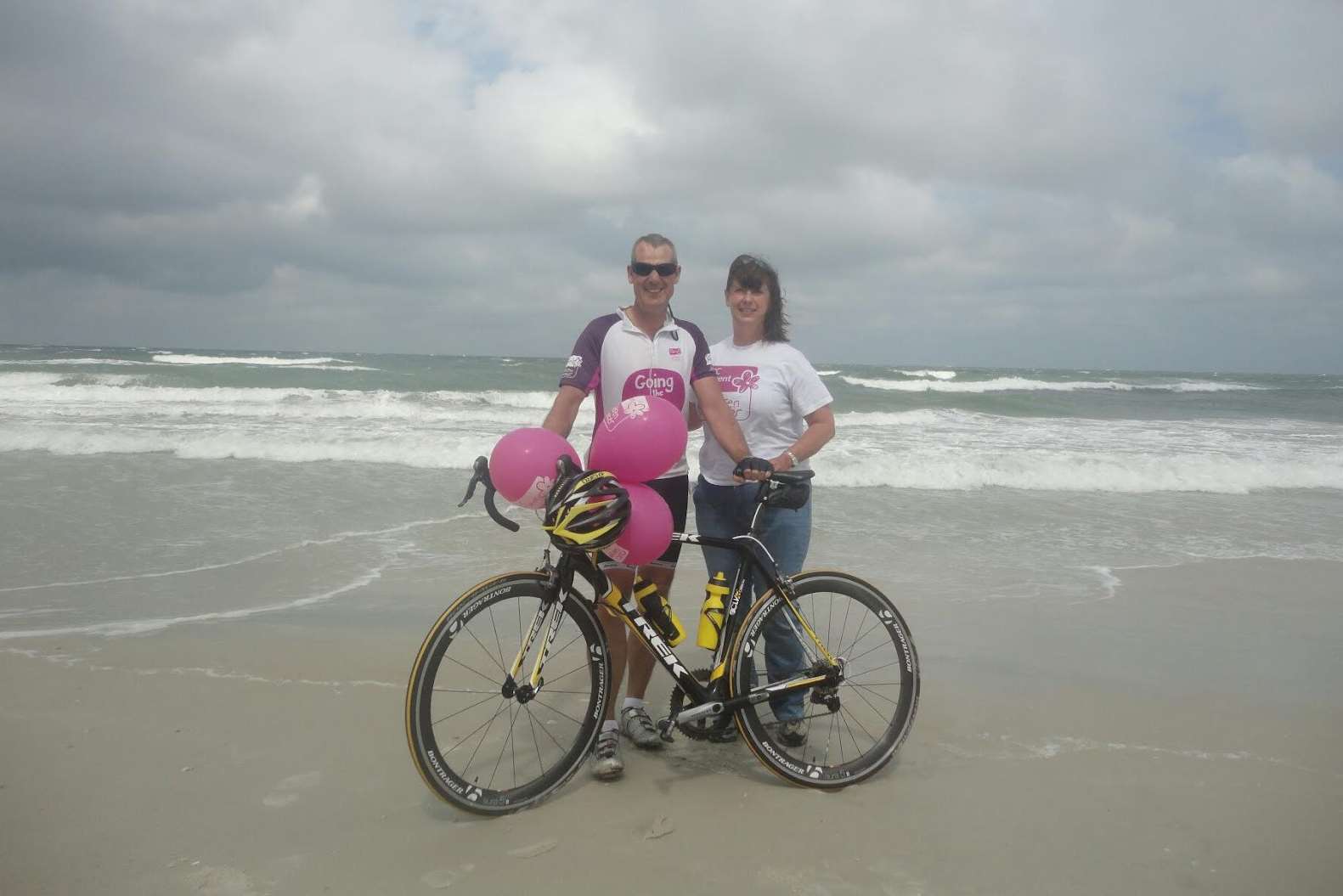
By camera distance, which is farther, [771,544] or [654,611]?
[771,544]

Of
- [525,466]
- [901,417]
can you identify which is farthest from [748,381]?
[901,417]

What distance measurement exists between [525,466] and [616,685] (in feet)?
3.16

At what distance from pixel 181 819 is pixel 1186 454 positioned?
14902 millimetres

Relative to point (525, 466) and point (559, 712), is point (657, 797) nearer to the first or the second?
point (559, 712)

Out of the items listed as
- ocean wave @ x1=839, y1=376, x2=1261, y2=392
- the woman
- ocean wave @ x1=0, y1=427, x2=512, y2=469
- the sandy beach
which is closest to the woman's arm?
the woman

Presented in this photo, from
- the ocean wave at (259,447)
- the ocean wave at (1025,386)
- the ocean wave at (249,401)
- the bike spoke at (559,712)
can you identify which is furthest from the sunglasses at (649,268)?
the ocean wave at (1025,386)

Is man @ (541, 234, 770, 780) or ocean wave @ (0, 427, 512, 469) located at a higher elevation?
man @ (541, 234, 770, 780)

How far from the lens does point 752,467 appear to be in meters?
2.85

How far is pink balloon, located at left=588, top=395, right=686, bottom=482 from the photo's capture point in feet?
9.08

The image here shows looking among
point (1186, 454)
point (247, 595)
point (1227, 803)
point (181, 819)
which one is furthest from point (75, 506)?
point (1186, 454)

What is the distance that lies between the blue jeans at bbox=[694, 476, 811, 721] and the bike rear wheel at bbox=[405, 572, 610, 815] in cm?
67

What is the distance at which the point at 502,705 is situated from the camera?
341 cm

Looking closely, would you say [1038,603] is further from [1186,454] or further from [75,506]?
[1186,454]

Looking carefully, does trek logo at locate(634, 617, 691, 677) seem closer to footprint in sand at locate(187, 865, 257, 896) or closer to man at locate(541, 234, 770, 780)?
man at locate(541, 234, 770, 780)
